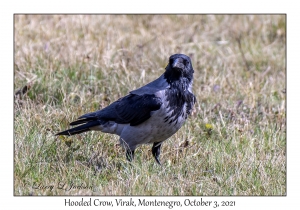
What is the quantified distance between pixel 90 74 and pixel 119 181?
9.07 ft

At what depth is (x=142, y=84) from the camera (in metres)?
7.61

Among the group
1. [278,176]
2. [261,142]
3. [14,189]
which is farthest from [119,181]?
[261,142]

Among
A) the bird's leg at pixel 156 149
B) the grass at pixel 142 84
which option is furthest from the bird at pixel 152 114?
the grass at pixel 142 84

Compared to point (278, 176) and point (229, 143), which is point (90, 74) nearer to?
point (229, 143)

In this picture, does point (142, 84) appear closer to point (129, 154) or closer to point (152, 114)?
point (129, 154)

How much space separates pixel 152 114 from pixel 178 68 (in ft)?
1.71

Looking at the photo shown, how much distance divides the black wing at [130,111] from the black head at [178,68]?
1.03ft

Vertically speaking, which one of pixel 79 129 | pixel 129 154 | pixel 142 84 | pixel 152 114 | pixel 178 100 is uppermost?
pixel 142 84

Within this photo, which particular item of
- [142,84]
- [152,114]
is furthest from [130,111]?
[142,84]

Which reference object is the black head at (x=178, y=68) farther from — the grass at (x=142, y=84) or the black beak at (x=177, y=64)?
the grass at (x=142, y=84)

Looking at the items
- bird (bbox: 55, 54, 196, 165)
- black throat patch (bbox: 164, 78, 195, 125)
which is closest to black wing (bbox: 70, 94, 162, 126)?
bird (bbox: 55, 54, 196, 165)

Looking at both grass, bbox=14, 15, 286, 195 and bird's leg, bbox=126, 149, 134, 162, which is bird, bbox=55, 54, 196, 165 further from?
grass, bbox=14, 15, 286, 195

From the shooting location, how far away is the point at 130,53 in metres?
8.48

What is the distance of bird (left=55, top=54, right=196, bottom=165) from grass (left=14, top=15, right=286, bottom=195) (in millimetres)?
183
